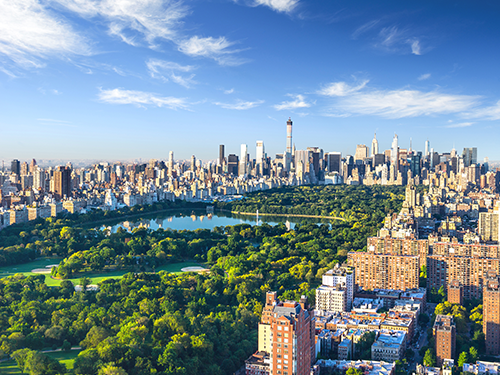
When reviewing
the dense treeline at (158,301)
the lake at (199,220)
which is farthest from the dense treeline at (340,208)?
the dense treeline at (158,301)

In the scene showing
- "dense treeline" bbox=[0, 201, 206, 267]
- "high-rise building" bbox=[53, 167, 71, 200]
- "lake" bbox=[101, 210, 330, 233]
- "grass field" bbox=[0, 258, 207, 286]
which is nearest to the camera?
"grass field" bbox=[0, 258, 207, 286]

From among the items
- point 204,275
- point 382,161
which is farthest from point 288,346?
point 382,161

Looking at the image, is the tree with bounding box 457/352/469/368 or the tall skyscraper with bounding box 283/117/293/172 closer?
the tree with bounding box 457/352/469/368

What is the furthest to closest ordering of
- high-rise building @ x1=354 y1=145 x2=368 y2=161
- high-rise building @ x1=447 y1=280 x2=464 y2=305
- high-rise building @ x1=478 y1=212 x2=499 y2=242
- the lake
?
1. high-rise building @ x1=354 y1=145 x2=368 y2=161
2. the lake
3. high-rise building @ x1=478 y1=212 x2=499 y2=242
4. high-rise building @ x1=447 y1=280 x2=464 y2=305

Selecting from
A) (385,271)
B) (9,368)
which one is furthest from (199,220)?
(9,368)

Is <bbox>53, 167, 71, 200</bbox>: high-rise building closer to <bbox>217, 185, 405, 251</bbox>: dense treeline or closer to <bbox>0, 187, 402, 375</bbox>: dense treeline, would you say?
<bbox>217, 185, 405, 251</bbox>: dense treeline

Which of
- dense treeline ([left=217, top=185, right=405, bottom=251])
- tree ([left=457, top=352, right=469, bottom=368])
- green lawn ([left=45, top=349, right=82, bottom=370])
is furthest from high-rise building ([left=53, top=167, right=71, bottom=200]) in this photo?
tree ([left=457, top=352, right=469, bottom=368])

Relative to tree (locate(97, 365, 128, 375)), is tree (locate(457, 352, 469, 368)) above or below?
below
